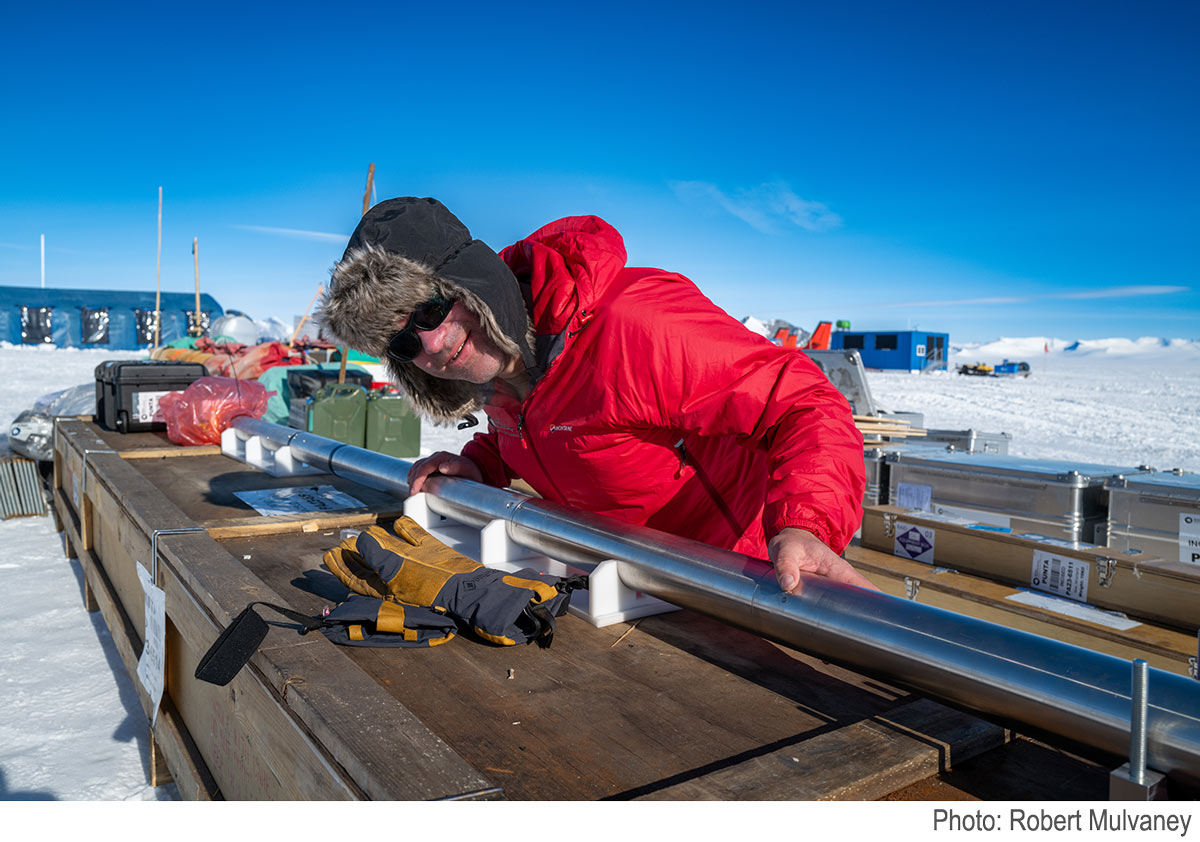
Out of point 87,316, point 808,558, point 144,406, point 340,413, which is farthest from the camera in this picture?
point 87,316

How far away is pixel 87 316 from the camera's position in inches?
1091

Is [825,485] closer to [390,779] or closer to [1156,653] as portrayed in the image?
[390,779]

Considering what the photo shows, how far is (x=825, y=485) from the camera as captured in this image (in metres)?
1.37

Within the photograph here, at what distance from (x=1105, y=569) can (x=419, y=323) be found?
221 cm

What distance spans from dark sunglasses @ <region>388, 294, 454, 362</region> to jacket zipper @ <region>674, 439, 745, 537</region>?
652mm

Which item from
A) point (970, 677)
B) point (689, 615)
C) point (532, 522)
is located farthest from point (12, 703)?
point (970, 677)

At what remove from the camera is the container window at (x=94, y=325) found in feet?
90.9

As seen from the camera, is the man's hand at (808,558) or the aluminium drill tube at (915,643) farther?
the man's hand at (808,558)

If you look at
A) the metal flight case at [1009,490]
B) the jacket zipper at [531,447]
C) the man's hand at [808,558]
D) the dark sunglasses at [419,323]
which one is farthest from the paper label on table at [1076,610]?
the dark sunglasses at [419,323]

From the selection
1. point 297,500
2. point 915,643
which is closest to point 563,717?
point 915,643

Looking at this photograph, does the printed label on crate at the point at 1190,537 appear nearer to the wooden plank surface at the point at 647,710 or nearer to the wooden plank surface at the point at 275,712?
the wooden plank surface at the point at 647,710

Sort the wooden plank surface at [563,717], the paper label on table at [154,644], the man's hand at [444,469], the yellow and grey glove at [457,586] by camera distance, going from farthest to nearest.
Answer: the man's hand at [444,469], the paper label on table at [154,644], the yellow and grey glove at [457,586], the wooden plank surface at [563,717]

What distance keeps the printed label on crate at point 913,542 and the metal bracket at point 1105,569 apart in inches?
26.8

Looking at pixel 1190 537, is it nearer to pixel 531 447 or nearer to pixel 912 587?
pixel 912 587
